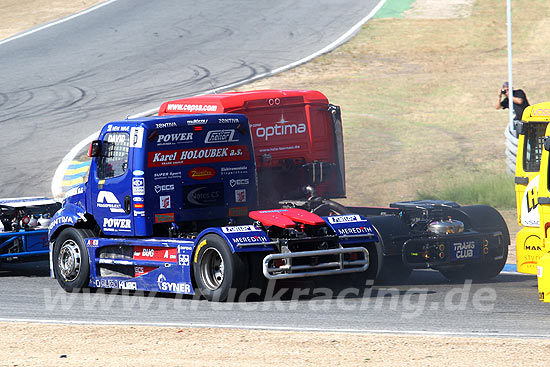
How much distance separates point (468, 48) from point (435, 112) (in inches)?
323

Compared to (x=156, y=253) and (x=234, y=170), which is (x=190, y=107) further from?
(x=156, y=253)

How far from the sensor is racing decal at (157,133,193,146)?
1252 cm

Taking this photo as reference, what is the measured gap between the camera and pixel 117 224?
12906 mm

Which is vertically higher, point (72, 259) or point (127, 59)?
point (127, 59)

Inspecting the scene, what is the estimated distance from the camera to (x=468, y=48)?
125ft

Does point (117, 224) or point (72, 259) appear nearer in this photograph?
point (117, 224)

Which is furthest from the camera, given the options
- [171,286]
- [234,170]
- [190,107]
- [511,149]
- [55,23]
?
[55,23]

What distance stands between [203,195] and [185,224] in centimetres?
43

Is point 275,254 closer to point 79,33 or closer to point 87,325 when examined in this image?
point 87,325

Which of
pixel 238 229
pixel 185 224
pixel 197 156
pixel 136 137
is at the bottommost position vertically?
pixel 185 224

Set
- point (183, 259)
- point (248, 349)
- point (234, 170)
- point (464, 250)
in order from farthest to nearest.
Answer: point (464, 250) → point (234, 170) → point (183, 259) → point (248, 349)

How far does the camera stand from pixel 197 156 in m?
12.8

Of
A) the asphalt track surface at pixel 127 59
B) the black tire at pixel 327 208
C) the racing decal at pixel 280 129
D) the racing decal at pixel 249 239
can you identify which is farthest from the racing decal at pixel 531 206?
the asphalt track surface at pixel 127 59

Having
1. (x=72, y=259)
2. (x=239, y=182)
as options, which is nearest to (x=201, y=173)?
(x=239, y=182)
